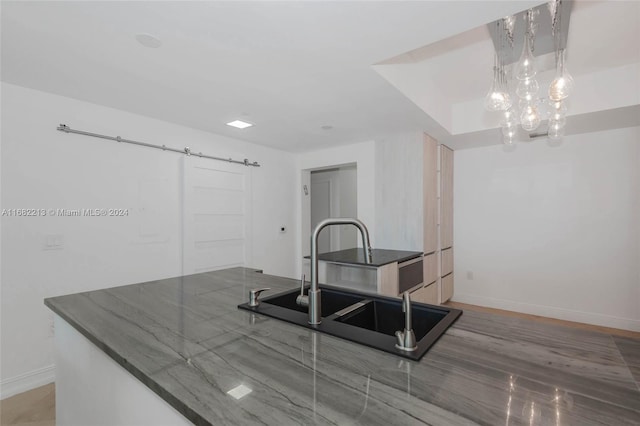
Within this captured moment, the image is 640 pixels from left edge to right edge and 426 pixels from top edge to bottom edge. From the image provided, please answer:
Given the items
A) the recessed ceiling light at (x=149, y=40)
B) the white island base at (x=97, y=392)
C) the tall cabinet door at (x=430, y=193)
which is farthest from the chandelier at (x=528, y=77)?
the white island base at (x=97, y=392)

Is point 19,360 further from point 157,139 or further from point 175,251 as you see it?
point 157,139

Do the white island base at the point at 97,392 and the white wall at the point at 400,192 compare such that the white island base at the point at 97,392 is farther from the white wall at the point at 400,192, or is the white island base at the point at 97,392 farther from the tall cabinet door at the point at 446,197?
the tall cabinet door at the point at 446,197

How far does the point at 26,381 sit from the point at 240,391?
109 inches

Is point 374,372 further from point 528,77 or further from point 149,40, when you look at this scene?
point 528,77

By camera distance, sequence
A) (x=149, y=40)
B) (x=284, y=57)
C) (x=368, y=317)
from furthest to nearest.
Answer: (x=284, y=57)
(x=149, y=40)
(x=368, y=317)

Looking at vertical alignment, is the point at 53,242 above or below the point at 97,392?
above

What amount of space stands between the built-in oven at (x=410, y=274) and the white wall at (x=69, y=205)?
2.42 m

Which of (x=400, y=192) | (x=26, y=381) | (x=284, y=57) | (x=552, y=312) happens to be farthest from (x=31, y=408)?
(x=552, y=312)

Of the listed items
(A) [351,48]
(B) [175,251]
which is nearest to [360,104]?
(A) [351,48]

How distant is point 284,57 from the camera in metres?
1.93

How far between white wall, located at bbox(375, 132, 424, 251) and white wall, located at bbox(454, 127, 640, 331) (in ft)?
4.36

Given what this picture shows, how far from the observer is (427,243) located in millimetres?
3586

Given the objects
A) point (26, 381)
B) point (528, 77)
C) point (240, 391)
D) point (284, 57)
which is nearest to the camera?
point (240, 391)

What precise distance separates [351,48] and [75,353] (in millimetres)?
2208
